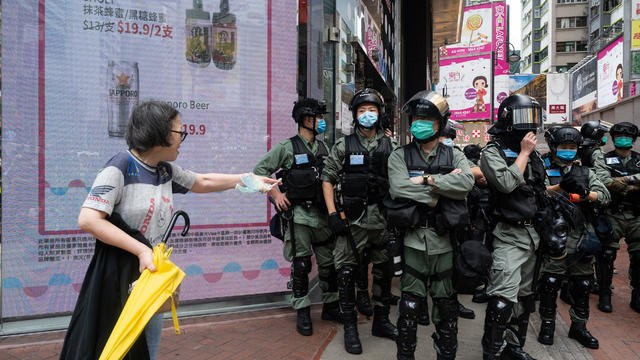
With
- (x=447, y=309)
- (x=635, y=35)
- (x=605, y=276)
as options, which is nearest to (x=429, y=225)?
(x=447, y=309)

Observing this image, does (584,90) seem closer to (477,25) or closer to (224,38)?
(477,25)

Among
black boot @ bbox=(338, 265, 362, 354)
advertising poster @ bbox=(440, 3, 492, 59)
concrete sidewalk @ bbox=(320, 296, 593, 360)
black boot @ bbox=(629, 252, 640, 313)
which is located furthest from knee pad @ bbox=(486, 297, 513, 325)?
advertising poster @ bbox=(440, 3, 492, 59)

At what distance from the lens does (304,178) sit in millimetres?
4254

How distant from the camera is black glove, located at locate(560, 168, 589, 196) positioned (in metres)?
3.76

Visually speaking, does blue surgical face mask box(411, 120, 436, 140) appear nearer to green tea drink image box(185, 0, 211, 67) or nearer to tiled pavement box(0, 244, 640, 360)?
tiled pavement box(0, 244, 640, 360)

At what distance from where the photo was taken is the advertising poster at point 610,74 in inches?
907

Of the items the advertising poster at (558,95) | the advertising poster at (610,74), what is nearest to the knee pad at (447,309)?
the advertising poster at (610,74)

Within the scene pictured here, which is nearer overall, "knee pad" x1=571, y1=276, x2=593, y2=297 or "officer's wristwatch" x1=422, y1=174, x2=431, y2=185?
"officer's wristwatch" x1=422, y1=174, x2=431, y2=185

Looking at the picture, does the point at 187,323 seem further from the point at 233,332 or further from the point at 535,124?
the point at 535,124

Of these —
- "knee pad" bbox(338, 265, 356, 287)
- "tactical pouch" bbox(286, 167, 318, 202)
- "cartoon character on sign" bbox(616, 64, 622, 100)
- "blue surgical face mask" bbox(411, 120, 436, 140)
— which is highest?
"cartoon character on sign" bbox(616, 64, 622, 100)

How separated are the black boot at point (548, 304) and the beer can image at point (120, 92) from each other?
14.8 feet

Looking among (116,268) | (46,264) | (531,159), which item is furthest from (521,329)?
(46,264)

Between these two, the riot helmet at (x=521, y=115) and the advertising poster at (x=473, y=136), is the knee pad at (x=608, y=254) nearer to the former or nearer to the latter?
the riot helmet at (x=521, y=115)

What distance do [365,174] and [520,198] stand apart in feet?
4.46
